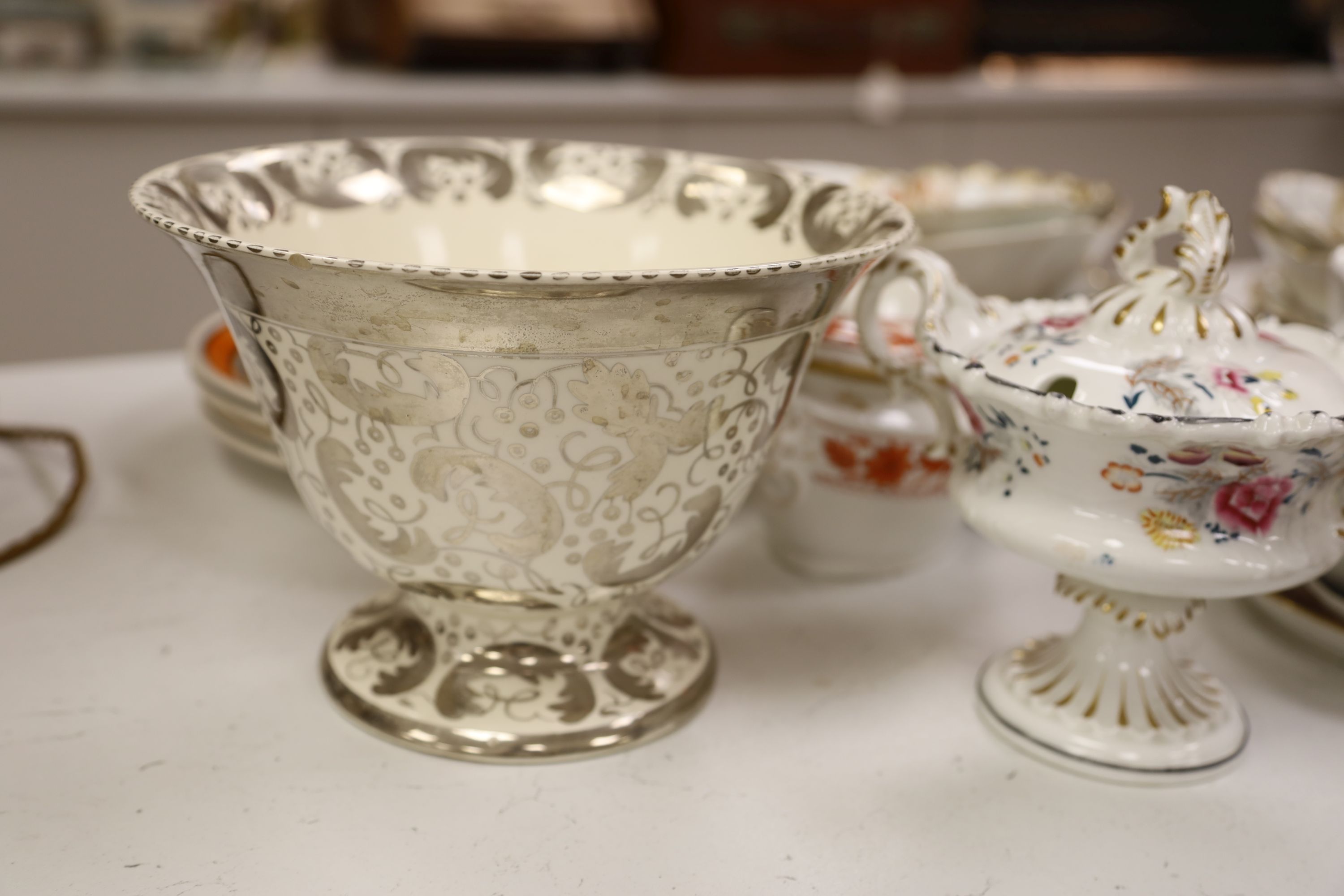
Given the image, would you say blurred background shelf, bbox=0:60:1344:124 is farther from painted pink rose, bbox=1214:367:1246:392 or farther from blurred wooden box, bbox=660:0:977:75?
painted pink rose, bbox=1214:367:1246:392

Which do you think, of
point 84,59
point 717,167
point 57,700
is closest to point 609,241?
point 717,167

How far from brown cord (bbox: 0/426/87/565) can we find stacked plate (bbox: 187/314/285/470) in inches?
2.6

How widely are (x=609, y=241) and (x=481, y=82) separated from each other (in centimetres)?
122

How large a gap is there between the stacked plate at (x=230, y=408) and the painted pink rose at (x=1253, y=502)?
0.41 metres

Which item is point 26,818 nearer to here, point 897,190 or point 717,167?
point 717,167

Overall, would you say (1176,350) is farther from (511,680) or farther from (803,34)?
(803,34)

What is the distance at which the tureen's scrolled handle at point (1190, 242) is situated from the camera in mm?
409

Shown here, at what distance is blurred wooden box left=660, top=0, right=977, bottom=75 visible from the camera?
1.76 metres

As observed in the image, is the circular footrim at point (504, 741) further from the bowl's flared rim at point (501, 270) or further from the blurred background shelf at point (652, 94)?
the blurred background shelf at point (652, 94)

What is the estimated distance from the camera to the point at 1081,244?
2.39 ft

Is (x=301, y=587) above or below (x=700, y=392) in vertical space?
below

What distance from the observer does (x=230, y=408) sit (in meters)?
0.58

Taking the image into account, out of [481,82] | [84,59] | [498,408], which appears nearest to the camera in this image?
[498,408]

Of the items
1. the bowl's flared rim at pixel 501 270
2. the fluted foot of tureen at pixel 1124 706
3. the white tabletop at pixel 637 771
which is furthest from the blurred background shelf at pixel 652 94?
the fluted foot of tureen at pixel 1124 706
